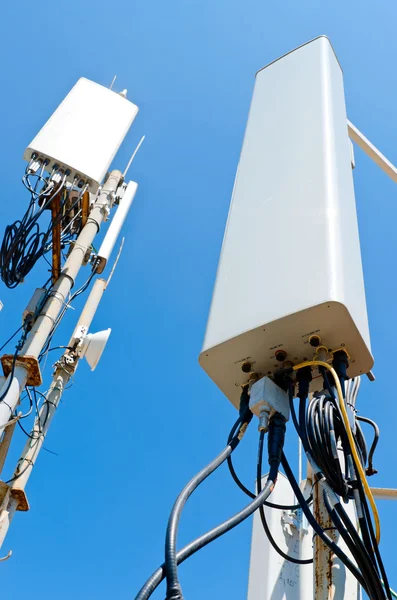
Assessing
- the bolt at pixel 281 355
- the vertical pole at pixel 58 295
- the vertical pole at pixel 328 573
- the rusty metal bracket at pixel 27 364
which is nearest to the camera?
the vertical pole at pixel 328 573

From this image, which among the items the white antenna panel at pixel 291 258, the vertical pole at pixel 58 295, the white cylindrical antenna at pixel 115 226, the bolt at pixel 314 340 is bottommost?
the bolt at pixel 314 340

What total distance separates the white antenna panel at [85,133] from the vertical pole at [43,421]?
1.38 meters

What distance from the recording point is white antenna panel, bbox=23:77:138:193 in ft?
13.3

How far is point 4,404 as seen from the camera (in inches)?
131

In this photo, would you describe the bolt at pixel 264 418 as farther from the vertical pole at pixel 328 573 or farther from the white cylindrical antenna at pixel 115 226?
the white cylindrical antenna at pixel 115 226

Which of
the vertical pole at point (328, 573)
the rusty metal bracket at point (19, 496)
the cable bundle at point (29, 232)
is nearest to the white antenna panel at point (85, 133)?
the cable bundle at point (29, 232)

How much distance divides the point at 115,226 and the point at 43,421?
5.81 feet

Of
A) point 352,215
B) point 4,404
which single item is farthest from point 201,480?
point 4,404

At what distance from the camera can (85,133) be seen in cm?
426

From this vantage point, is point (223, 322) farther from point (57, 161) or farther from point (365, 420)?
point (57, 161)

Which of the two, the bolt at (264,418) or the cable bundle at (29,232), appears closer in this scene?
the bolt at (264,418)

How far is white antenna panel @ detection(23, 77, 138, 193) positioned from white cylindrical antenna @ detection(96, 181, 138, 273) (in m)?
0.83

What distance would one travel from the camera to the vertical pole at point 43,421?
377 cm

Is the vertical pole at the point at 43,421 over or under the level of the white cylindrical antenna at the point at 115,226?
under
